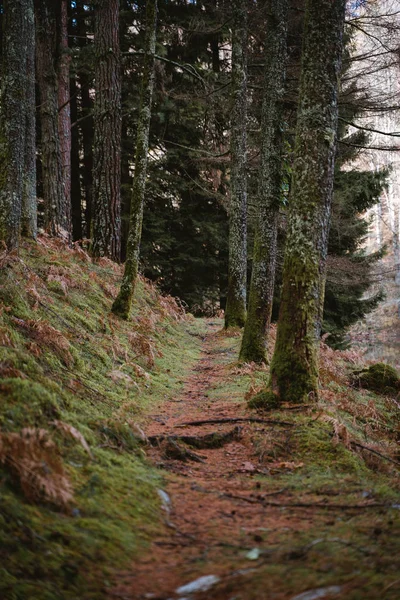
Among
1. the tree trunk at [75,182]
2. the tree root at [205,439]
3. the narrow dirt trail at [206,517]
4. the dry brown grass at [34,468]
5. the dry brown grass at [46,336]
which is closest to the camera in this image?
the narrow dirt trail at [206,517]

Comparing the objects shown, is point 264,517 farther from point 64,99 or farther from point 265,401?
point 64,99

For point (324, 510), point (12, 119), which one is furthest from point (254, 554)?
point (12, 119)

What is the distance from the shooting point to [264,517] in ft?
9.77

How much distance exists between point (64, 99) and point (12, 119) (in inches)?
369

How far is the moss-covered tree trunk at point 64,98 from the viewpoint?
1465 centimetres

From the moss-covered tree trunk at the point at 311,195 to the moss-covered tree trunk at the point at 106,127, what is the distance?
7.53 m

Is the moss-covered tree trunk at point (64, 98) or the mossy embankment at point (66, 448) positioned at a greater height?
Answer: the moss-covered tree trunk at point (64, 98)

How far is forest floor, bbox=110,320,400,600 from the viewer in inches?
82.4

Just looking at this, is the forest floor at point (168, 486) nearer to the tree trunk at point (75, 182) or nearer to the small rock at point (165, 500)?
the small rock at point (165, 500)

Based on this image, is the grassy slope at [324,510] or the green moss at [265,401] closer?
the grassy slope at [324,510]

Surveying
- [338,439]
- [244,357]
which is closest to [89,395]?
[338,439]

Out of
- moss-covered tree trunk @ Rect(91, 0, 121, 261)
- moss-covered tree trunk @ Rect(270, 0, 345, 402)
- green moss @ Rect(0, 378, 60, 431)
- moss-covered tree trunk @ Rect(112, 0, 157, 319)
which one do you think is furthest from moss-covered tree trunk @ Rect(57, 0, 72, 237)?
green moss @ Rect(0, 378, 60, 431)

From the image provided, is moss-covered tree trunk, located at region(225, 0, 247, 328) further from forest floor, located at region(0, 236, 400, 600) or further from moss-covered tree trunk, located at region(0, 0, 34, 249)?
moss-covered tree trunk, located at region(0, 0, 34, 249)

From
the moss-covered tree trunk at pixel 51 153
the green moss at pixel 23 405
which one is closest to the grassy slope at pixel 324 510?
the green moss at pixel 23 405
